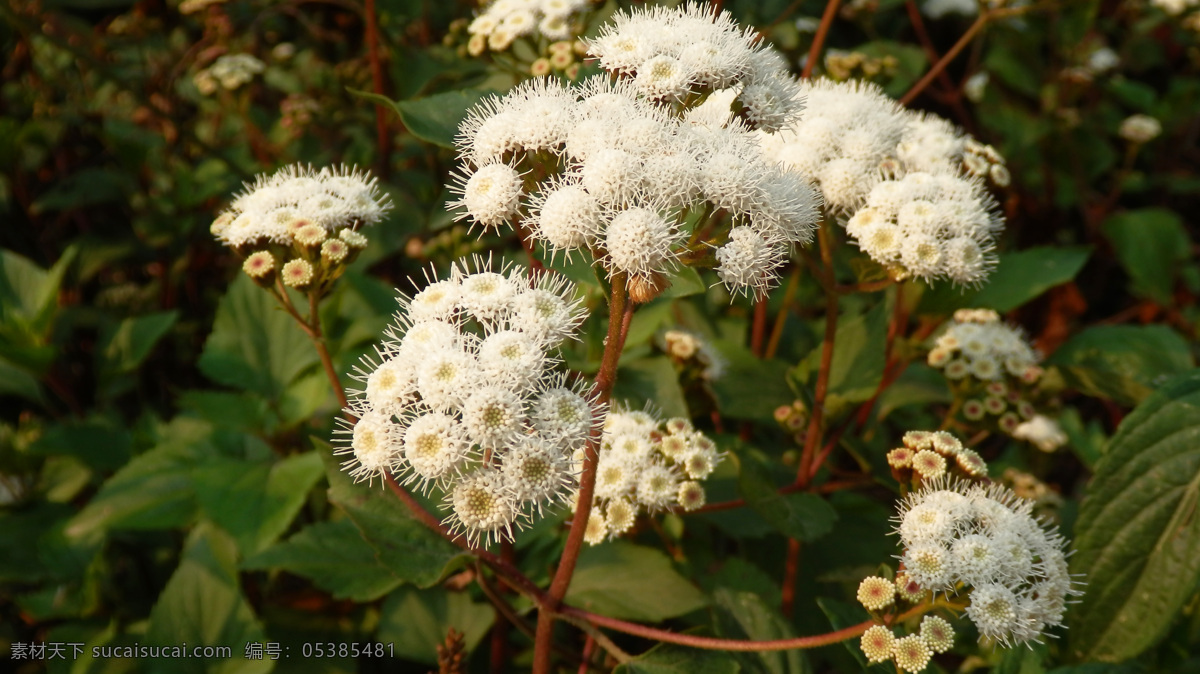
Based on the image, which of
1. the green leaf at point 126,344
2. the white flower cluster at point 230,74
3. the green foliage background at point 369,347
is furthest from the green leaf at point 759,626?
the white flower cluster at point 230,74

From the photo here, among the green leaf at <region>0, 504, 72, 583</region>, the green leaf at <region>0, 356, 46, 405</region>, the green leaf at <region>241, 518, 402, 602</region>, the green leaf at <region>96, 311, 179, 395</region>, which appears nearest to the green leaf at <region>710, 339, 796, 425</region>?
the green leaf at <region>241, 518, 402, 602</region>

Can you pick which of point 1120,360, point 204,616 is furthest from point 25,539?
point 1120,360

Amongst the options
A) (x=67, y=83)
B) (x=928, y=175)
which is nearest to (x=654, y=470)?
(x=928, y=175)

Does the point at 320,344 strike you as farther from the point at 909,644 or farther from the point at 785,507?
the point at 909,644

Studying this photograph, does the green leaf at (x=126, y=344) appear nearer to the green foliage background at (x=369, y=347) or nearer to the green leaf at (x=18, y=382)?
the green foliage background at (x=369, y=347)

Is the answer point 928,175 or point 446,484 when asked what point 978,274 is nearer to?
point 928,175

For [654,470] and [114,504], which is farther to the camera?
[114,504]

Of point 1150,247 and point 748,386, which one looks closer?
point 748,386
